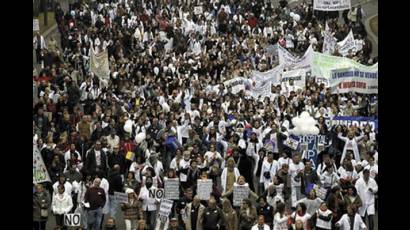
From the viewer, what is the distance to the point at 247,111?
24266 millimetres

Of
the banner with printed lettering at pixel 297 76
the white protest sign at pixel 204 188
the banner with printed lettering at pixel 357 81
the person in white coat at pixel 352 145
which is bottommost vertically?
the white protest sign at pixel 204 188

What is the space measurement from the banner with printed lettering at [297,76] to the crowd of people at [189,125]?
0.28 meters

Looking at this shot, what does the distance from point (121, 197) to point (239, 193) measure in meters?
2.03

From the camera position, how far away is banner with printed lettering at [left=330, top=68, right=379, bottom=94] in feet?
80.3

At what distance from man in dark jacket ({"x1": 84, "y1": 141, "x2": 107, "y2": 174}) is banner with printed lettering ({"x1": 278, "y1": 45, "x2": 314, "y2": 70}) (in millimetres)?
10024

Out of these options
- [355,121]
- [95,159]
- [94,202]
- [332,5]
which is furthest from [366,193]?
[332,5]

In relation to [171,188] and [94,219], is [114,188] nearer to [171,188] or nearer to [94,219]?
[94,219]

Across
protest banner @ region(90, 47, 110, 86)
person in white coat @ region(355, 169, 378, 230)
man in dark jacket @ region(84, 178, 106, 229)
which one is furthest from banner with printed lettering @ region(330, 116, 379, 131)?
protest banner @ region(90, 47, 110, 86)

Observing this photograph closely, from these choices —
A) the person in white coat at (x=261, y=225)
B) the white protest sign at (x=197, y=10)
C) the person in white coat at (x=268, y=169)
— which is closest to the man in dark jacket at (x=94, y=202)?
the person in white coat at (x=261, y=225)

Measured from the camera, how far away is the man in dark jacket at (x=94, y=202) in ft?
56.8

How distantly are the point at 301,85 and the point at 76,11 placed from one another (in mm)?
13084

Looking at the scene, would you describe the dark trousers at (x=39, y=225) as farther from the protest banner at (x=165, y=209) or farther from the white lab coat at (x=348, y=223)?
the white lab coat at (x=348, y=223)
